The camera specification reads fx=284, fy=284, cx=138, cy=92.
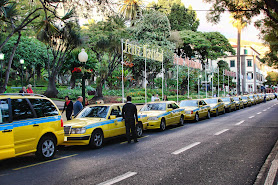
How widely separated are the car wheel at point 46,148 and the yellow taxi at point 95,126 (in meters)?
1.14

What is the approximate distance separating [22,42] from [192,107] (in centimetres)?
3298

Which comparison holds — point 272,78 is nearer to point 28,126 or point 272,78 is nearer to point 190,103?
point 190,103

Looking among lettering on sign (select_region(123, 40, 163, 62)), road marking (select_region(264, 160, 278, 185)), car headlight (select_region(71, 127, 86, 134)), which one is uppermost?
lettering on sign (select_region(123, 40, 163, 62))

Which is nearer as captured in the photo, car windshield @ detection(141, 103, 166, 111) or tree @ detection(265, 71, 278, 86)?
car windshield @ detection(141, 103, 166, 111)

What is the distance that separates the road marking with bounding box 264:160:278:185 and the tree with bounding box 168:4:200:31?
5367 centimetres

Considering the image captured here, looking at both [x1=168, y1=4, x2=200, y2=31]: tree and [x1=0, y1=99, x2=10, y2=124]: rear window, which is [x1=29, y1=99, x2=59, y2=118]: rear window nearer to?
[x1=0, y1=99, x2=10, y2=124]: rear window

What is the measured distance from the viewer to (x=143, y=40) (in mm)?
43188

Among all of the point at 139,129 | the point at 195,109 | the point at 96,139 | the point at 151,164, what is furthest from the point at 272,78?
the point at 151,164

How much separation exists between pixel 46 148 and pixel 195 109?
12506mm

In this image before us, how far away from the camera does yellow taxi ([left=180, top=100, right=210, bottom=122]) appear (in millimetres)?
18359

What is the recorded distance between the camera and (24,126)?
24.3 feet

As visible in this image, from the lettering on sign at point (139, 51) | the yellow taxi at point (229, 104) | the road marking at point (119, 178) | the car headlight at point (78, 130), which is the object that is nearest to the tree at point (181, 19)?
the lettering on sign at point (139, 51)

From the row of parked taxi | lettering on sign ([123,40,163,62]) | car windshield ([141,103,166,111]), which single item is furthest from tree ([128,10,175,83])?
the row of parked taxi

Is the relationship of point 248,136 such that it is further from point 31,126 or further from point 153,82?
point 153,82
